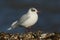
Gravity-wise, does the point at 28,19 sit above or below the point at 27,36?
above

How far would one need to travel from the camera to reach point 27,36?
11.5 meters

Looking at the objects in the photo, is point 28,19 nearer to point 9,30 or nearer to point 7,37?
point 9,30

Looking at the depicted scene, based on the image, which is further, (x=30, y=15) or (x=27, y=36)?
(x=30, y=15)

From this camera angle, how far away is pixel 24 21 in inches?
526

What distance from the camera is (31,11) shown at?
1391 centimetres

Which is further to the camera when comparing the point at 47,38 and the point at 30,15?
the point at 30,15

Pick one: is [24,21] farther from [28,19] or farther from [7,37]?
[7,37]

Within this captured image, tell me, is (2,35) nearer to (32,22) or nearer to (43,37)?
(43,37)

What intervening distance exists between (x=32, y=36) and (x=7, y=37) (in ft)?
2.26

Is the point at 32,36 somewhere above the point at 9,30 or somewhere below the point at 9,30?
below

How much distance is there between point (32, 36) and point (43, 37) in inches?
12.1

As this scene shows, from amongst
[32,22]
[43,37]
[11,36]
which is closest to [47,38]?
[43,37]

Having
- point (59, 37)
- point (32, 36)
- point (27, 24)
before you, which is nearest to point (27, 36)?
point (32, 36)

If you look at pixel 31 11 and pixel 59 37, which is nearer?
pixel 59 37
